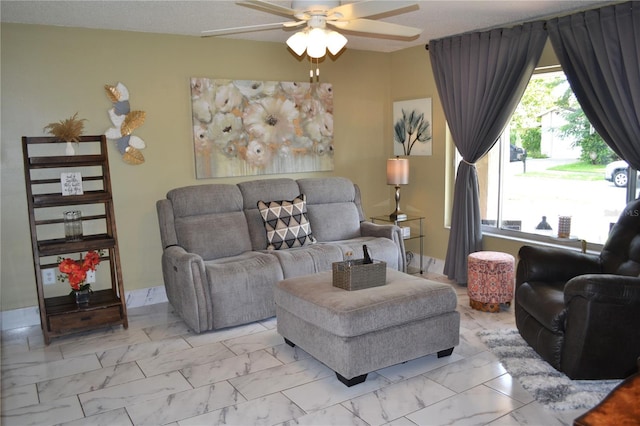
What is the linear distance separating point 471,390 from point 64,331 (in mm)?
2953

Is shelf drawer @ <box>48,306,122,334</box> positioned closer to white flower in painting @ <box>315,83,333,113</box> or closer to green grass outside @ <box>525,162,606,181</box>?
white flower in painting @ <box>315,83,333,113</box>

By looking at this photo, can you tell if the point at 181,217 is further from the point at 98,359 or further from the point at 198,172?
the point at 98,359

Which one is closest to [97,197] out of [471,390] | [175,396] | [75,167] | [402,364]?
[75,167]

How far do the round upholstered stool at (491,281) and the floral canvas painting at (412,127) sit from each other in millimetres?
1642

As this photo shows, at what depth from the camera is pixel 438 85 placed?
205 inches

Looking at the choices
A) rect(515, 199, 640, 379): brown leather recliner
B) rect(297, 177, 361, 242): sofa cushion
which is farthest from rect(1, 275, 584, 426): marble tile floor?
rect(297, 177, 361, 242): sofa cushion

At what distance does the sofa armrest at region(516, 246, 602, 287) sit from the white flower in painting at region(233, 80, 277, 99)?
2.92 meters

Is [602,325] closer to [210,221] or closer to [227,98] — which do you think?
[210,221]

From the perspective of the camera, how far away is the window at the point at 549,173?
14.0 ft

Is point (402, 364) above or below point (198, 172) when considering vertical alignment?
below

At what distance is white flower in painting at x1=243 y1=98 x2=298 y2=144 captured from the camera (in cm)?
511

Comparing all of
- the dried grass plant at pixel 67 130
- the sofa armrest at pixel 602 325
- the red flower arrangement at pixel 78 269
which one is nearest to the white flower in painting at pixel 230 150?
the dried grass plant at pixel 67 130

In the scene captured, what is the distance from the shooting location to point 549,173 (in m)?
4.62

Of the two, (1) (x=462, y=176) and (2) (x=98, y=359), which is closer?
(2) (x=98, y=359)
